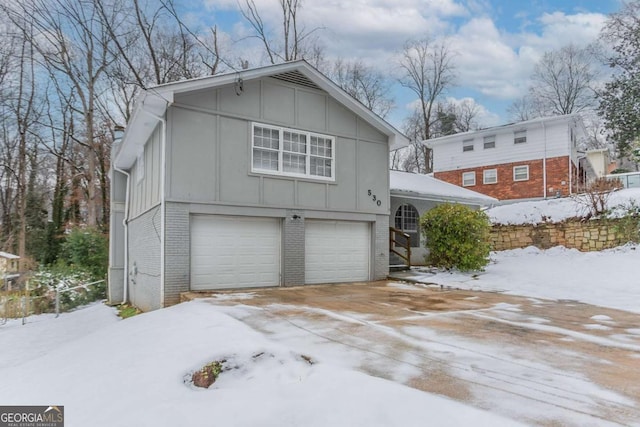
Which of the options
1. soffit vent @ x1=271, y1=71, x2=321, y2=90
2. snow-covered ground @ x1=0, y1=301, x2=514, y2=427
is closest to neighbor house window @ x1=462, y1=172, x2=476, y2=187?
soffit vent @ x1=271, y1=71, x2=321, y2=90

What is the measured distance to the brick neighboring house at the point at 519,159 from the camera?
2144cm

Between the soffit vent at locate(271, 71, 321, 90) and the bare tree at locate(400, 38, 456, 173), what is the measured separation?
22.2m

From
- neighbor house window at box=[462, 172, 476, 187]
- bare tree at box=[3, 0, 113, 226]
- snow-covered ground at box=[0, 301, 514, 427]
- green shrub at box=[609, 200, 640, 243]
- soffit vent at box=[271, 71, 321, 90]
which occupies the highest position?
bare tree at box=[3, 0, 113, 226]

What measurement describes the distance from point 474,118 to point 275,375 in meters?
35.0

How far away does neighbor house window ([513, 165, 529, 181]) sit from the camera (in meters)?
22.6

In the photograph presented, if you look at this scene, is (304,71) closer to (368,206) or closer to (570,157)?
(368,206)

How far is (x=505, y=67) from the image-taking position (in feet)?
101

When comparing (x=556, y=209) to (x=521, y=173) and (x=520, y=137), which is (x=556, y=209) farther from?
(x=520, y=137)

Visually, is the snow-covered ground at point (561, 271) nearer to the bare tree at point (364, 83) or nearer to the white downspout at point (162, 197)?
the white downspout at point (162, 197)

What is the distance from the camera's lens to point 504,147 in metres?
23.5

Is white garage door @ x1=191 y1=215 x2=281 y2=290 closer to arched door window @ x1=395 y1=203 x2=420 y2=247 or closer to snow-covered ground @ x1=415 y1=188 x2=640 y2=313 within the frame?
snow-covered ground @ x1=415 y1=188 x2=640 y2=313

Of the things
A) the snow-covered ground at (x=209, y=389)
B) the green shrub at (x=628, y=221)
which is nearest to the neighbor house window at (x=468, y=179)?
the green shrub at (x=628, y=221)

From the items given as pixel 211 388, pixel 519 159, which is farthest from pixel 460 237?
pixel 519 159

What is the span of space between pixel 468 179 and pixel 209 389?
23.8 m
